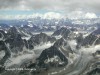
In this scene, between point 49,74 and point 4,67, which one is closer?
point 49,74

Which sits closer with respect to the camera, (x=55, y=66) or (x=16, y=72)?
(x=16, y=72)

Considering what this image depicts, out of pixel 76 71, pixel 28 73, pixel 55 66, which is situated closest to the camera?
pixel 28 73

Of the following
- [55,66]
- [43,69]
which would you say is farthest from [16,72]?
[55,66]

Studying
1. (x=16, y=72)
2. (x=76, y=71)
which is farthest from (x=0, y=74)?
(x=76, y=71)

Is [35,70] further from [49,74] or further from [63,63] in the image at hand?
[63,63]

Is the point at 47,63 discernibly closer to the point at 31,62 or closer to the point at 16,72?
the point at 31,62

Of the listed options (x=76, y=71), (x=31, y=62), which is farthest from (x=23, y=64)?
(x=76, y=71)

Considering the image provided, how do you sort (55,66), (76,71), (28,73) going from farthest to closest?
(55,66)
(76,71)
(28,73)

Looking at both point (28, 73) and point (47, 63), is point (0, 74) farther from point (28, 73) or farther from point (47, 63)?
point (47, 63)
